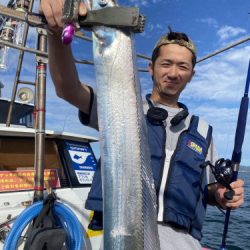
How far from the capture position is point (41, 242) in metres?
4.20

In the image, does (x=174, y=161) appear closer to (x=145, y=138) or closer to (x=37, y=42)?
(x=145, y=138)

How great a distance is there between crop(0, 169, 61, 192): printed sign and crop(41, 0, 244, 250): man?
293 cm

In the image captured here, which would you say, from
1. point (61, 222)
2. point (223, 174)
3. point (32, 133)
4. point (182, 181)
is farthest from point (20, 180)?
point (223, 174)

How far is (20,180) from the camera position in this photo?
5.41 metres

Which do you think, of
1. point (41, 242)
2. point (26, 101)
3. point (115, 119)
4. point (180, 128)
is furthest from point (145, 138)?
point (26, 101)

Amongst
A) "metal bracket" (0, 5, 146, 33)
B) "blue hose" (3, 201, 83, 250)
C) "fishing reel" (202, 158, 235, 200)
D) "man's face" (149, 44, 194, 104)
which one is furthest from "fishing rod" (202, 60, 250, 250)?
"blue hose" (3, 201, 83, 250)

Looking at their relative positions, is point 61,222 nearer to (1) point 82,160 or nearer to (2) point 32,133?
(2) point 32,133

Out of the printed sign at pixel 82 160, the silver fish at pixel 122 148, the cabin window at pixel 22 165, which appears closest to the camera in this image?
the silver fish at pixel 122 148

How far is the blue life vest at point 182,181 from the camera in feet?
8.66

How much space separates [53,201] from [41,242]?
0.62 meters

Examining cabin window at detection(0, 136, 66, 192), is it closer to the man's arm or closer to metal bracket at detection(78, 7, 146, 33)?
the man's arm

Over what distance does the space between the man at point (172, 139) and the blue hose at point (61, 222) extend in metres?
2.19

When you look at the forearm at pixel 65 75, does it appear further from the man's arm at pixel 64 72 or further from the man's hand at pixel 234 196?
the man's hand at pixel 234 196

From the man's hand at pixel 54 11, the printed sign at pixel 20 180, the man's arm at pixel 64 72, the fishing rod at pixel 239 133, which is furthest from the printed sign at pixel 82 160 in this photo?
the man's hand at pixel 54 11
